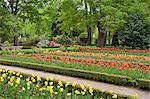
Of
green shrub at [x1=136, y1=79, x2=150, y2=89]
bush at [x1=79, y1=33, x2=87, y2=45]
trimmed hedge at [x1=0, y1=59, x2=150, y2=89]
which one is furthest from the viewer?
bush at [x1=79, y1=33, x2=87, y2=45]

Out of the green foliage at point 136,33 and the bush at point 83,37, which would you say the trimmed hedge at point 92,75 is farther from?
the bush at point 83,37

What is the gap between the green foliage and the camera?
26281 mm

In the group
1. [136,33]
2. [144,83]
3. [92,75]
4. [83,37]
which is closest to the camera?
[144,83]

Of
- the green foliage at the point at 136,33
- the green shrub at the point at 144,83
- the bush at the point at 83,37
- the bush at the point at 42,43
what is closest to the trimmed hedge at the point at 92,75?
the green shrub at the point at 144,83

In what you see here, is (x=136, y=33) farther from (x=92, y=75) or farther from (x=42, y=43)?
(x=92, y=75)

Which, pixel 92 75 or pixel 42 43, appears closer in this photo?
pixel 92 75

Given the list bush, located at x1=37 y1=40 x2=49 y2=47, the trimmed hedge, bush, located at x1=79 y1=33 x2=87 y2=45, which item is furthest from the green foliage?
the trimmed hedge

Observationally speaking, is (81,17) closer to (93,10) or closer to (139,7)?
(93,10)

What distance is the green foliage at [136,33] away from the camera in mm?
26281

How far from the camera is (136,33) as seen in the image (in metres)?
26.1

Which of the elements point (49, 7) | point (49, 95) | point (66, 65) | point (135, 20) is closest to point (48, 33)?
point (49, 7)

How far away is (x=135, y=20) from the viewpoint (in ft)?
87.4

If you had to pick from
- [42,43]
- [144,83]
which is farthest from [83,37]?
[144,83]

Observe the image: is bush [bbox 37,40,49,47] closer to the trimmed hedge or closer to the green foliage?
the green foliage
